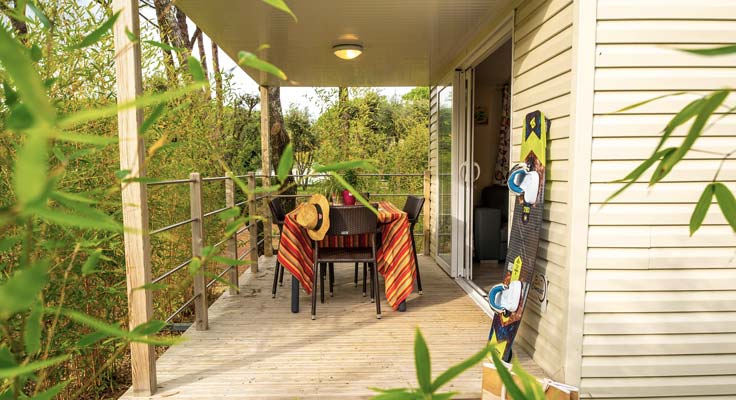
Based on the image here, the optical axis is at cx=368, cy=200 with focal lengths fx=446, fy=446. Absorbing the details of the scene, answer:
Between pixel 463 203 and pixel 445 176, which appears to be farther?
pixel 445 176

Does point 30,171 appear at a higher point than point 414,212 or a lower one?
higher

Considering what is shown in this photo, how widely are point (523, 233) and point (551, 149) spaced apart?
52 cm

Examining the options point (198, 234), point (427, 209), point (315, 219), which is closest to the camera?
point (198, 234)

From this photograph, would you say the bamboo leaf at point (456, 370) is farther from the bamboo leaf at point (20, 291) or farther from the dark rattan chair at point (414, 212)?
the dark rattan chair at point (414, 212)

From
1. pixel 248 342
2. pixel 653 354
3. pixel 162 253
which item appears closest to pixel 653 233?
pixel 653 354

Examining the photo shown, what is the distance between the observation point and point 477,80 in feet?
18.4

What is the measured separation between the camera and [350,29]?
11.8 ft

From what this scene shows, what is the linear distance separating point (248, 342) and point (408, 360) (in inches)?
40.7

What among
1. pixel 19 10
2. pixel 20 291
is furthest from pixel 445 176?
pixel 20 291

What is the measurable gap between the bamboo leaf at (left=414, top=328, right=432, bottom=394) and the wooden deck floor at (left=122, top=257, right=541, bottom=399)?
1.89 meters

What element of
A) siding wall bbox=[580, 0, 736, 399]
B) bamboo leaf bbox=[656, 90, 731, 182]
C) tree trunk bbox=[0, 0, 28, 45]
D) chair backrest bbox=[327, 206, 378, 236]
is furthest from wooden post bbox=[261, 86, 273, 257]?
bamboo leaf bbox=[656, 90, 731, 182]

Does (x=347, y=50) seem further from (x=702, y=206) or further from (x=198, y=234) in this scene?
(x=702, y=206)

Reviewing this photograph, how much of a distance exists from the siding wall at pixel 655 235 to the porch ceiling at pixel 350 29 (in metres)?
1.21

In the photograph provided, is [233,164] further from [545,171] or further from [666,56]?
[666,56]
